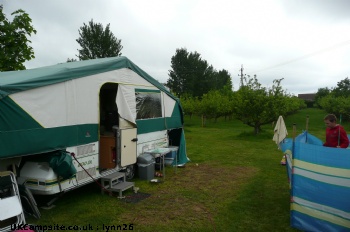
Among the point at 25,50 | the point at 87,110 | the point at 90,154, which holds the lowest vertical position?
the point at 90,154

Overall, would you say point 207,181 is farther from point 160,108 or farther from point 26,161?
point 26,161

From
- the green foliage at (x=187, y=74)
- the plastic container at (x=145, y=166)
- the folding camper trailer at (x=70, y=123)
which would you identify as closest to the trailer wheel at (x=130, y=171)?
the folding camper trailer at (x=70, y=123)

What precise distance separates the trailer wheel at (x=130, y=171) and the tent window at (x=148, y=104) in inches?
51.3

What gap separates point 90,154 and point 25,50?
6.00 meters

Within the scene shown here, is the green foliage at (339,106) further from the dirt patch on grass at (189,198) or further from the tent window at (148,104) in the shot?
the tent window at (148,104)

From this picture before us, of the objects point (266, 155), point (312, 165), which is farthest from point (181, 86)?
point (312, 165)

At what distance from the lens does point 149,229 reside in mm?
4250

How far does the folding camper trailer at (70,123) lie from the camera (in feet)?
12.8

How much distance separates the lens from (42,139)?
13.8 feet

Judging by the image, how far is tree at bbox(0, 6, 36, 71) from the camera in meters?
8.73

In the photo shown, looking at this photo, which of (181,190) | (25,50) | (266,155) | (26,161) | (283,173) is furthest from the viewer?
(266,155)

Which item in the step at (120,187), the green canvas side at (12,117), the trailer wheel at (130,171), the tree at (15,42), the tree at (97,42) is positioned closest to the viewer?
the green canvas side at (12,117)

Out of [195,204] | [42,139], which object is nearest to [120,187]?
[195,204]

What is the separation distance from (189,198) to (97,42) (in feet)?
84.5
